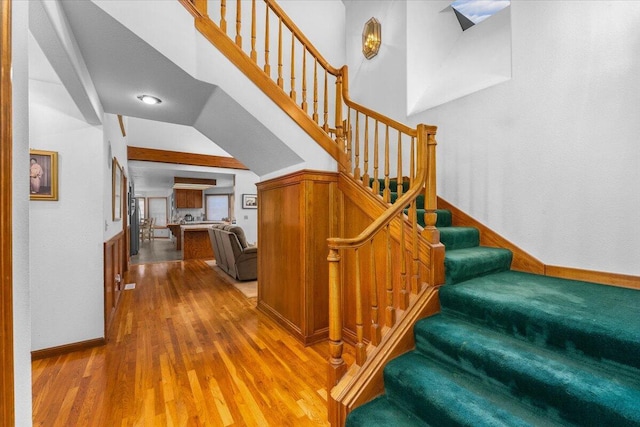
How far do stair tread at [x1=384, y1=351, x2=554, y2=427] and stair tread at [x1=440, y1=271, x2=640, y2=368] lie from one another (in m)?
0.38

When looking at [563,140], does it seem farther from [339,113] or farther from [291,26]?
[291,26]

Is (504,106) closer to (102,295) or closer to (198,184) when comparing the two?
(102,295)

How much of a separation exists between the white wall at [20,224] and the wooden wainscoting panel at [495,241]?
→ 3146mm

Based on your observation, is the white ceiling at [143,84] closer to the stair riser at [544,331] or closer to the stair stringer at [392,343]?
the stair stringer at [392,343]

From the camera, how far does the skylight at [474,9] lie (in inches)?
121

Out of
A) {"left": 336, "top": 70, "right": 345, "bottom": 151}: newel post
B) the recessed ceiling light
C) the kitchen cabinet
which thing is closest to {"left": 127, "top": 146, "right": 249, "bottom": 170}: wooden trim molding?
the recessed ceiling light

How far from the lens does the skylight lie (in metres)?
3.08

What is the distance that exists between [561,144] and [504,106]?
601mm

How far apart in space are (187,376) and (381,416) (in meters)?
1.47

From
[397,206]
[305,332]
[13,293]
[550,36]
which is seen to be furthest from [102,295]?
[550,36]

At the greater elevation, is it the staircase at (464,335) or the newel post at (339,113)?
the newel post at (339,113)

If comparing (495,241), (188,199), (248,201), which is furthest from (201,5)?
(188,199)

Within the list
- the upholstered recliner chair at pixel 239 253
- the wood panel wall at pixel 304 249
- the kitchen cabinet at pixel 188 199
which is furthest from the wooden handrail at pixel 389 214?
the kitchen cabinet at pixel 188 199

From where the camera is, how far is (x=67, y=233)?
8.00ft
